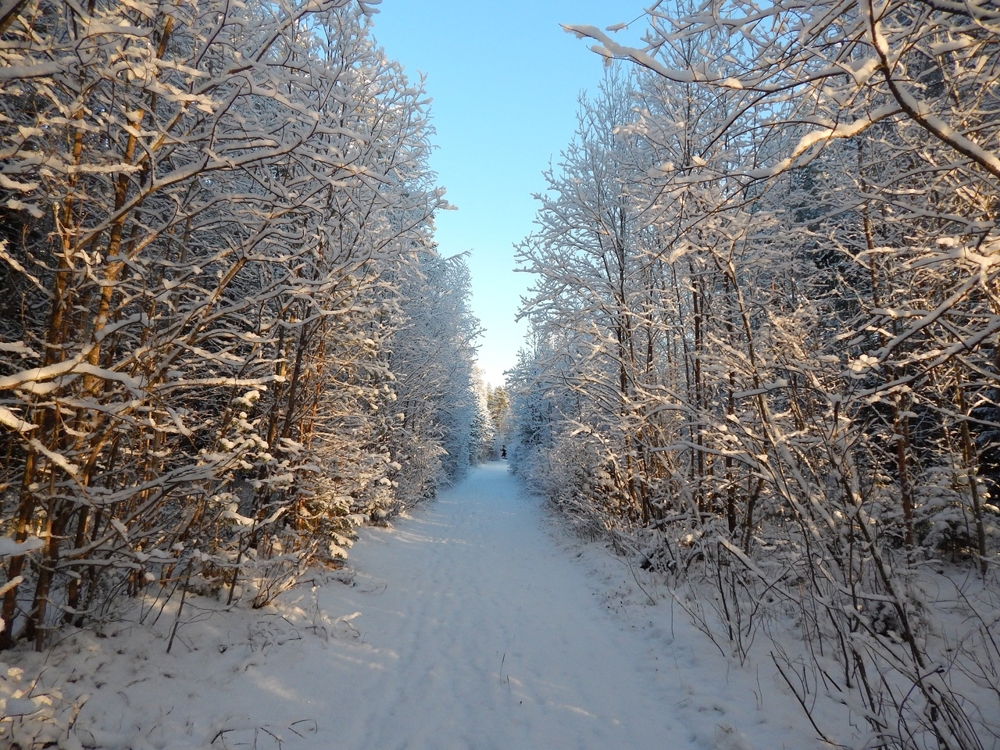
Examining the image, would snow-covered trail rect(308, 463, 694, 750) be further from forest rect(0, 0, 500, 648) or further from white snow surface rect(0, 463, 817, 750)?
forest rect(0, 0, 500, 648)

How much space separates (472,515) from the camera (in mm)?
15328

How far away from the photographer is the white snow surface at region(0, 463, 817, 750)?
2.84m

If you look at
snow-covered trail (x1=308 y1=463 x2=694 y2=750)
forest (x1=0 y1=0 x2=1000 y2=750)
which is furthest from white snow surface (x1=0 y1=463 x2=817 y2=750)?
forest (x1=0 y1=0 x2=1000 y2=750)

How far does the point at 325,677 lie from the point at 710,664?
3157 mm

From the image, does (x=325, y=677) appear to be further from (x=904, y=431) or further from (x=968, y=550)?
(x=904, y=431)

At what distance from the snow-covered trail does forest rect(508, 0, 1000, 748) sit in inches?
38.6

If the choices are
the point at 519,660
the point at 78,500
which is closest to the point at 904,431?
the point at 519,660

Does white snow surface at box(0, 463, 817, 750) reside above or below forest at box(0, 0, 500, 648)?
below

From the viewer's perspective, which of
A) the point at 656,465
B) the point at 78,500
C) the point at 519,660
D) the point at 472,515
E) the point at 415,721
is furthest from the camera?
the point at 472,515

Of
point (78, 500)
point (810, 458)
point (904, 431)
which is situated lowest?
point (78, 500)

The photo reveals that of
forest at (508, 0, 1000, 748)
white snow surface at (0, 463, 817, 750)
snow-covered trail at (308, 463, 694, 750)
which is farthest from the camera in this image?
snow-covered trail at (308, 463, 694, 750)

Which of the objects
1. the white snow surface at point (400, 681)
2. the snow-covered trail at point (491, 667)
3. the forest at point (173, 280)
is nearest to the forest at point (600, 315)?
the forest at point (173, 280)

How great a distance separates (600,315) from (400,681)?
24.3 feet

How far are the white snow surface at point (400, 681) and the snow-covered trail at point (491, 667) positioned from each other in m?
0.02
